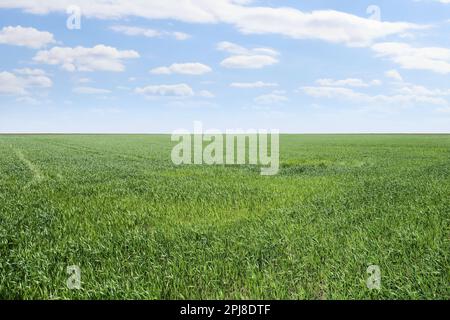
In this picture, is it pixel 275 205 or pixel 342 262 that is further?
pixel 275 205

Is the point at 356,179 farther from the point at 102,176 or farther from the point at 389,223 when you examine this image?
the point at 102,176

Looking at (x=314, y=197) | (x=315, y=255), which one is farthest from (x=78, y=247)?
(x=314, y=197)

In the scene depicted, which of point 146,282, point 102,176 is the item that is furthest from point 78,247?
point 102,176

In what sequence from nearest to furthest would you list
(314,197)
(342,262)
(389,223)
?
(342,262), (389,223), (314,197)

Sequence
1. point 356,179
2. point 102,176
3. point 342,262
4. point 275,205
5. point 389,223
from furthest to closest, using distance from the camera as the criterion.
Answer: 1. point 102,176
2. point 356,179
3. point 275,205
4. point 389,223
5. point 342,262

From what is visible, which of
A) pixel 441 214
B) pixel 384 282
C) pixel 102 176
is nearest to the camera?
pixel 384 282

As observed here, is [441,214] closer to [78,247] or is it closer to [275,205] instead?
[275,205]

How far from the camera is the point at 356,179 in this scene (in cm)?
1920

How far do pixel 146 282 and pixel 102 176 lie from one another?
15.6 m

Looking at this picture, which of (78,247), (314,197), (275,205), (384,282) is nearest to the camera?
(384,282)

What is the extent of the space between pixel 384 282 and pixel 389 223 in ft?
13.2
